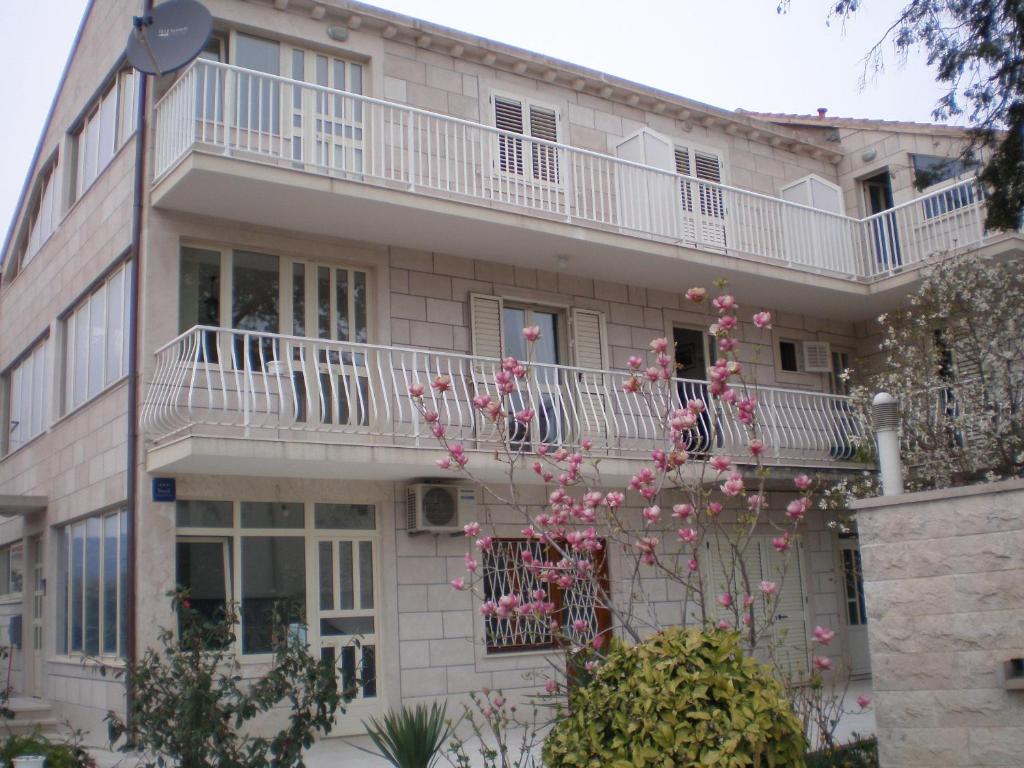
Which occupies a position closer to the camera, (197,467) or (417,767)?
(417,767)

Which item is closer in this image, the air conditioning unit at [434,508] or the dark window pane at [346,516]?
the dark window pane at [346,516]

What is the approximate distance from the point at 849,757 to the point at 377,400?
6.26 meters

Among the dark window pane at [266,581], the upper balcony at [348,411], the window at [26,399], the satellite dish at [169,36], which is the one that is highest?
the satellite dish at [169,36]

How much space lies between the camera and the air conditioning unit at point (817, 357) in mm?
16031

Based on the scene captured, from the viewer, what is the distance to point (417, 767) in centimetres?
635

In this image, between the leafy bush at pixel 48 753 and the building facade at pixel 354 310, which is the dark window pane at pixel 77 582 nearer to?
the building facade at pixel 354 310

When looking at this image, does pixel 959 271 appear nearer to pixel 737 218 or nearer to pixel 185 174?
pixel 737 218

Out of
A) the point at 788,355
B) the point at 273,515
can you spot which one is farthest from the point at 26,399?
the point at 788,355

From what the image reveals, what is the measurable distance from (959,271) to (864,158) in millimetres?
5257

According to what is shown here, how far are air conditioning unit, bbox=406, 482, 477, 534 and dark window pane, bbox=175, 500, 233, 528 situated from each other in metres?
1.92

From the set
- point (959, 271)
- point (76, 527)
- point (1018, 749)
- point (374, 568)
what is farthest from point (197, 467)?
point (959, 271)

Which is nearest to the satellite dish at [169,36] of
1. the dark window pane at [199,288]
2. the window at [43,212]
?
the dark window pane at [199,288]

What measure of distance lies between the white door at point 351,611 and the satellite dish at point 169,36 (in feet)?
16.6

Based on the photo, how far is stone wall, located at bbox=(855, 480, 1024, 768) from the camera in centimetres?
645
